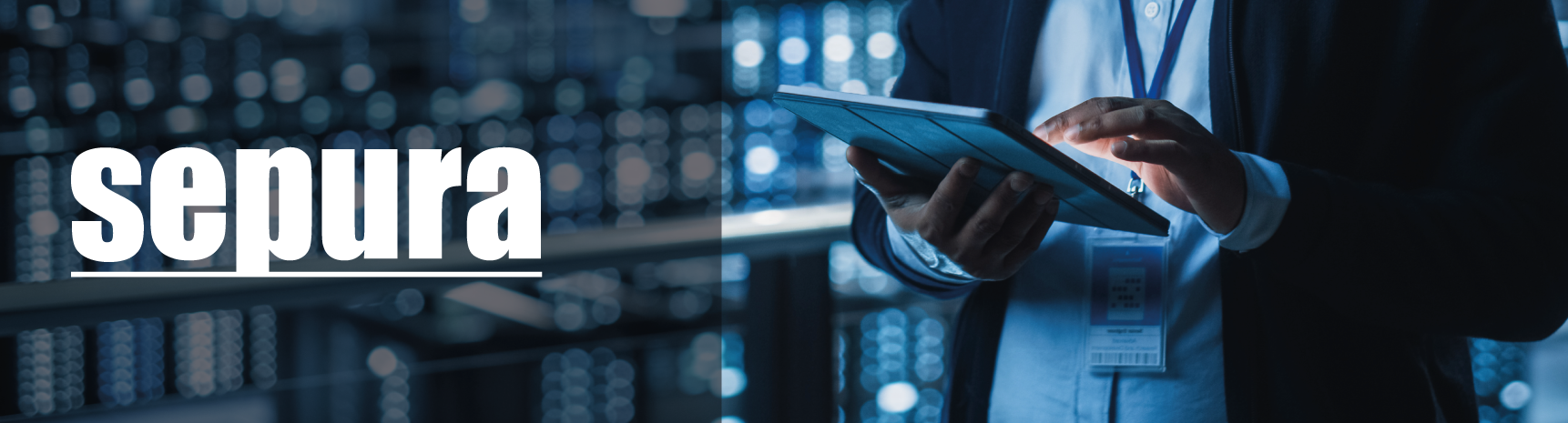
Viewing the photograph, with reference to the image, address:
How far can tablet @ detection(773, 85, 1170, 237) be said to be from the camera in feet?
1.09

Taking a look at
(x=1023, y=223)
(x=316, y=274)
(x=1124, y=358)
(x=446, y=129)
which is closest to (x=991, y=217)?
(x=1023, y=223)

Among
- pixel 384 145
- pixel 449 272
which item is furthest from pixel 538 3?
pixel 449 272

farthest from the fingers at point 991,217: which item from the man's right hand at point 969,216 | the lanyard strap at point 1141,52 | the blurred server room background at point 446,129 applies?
the blurred server room background at point 446,129

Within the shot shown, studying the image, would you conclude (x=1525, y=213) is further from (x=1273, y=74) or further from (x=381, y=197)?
(x=381, y=197)

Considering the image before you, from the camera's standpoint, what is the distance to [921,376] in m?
1.62

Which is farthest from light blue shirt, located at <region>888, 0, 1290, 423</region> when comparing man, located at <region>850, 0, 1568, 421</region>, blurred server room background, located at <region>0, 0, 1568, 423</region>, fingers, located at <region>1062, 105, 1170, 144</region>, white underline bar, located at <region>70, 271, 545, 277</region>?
blurred server room background, located at <region>0, 0, 1568, 423</region>

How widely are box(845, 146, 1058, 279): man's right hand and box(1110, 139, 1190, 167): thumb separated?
4 cm

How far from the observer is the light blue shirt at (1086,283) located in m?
0.45

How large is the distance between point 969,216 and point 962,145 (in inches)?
2.6

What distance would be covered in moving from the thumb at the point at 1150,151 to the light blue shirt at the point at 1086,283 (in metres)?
0.11

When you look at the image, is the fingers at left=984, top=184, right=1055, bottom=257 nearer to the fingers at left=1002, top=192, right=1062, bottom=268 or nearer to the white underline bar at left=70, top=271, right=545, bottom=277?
the fingers at left=1002, top=192, right=1062, bottom=268

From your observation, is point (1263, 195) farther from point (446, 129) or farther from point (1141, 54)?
point (446, 129)

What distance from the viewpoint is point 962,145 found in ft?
1.19

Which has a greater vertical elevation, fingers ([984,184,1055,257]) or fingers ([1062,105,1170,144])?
fingers ([1062,105,1170,144])
